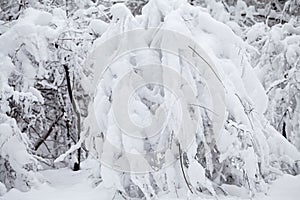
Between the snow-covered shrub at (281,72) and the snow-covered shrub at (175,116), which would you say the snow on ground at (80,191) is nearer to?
the snow-covered shrub at (175,116)

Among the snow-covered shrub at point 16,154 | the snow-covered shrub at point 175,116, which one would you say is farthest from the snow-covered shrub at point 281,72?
the snow-covered shrub at point 16,154

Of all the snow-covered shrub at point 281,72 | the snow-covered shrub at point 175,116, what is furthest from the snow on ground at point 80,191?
A: the snow-covered shrub at point 281,72

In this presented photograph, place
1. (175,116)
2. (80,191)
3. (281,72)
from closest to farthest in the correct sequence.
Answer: (175,116) → (80,191) → (281,72)

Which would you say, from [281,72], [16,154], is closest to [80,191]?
[16,154]

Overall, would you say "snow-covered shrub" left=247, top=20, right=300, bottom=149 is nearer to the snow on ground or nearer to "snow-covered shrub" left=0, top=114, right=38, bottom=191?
the snow on ground

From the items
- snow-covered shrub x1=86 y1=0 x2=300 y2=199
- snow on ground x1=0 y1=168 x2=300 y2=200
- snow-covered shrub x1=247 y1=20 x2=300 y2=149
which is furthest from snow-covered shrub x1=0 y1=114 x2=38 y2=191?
snow-covered shrub x1=247 y1=20 x2=300 y2=149

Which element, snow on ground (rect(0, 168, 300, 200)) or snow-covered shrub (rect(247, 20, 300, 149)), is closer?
snow on ground (rect(0, 168, 300, 200))

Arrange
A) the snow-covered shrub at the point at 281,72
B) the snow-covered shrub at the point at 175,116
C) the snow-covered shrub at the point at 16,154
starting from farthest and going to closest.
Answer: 1. the snow-covered shrub at the point at 281,72
2. the snow-covered shrub at the point at 16,154
3. the snow-covered shrub at the point at 175,116

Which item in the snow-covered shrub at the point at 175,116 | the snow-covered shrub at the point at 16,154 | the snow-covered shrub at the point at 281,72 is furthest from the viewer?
the snow-covered shrub at the point at 281,72

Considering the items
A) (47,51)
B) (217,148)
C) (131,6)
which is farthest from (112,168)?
(131,6)

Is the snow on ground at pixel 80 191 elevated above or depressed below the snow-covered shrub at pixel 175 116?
below

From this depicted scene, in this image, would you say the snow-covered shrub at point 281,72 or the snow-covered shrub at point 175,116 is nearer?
the snow-covered shrub at point 175,116

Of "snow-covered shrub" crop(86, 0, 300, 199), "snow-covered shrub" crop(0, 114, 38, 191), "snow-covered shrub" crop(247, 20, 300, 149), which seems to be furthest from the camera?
A: "snow-covered shrub" crop(247, 20, 300, 149)

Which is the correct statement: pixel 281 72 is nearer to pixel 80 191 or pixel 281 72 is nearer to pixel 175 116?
pixel 175 116
